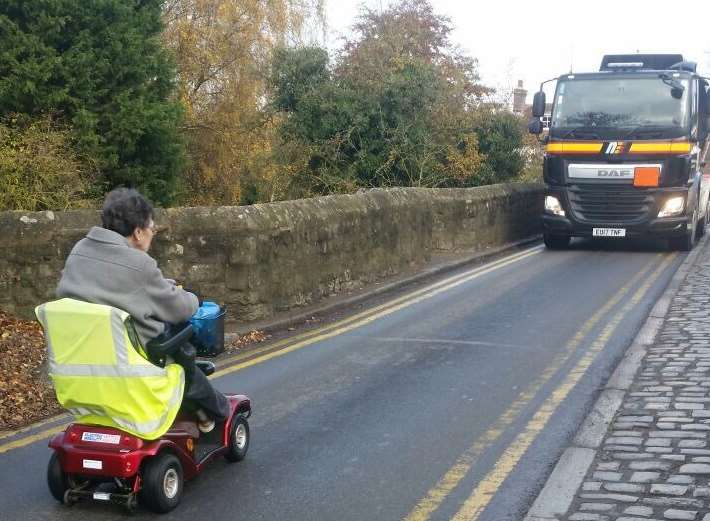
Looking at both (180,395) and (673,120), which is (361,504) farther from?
(673,120)

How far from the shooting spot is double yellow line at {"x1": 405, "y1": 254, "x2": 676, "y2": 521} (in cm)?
522

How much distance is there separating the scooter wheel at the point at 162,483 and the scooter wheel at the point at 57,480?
45 cm

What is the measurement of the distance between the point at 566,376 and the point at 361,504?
354 centimetres

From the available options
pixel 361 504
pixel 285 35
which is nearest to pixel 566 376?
pixel 361 504

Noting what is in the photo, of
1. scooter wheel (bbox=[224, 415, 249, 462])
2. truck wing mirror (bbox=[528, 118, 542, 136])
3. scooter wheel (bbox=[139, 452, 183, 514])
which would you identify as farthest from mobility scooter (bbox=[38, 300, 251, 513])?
truck wing mirror (bbox=[528, 118, 542, 136])

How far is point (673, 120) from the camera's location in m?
18.3

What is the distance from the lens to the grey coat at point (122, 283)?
488 centimetres

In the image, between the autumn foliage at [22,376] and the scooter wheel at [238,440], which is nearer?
the scooter wheel at [238,440]

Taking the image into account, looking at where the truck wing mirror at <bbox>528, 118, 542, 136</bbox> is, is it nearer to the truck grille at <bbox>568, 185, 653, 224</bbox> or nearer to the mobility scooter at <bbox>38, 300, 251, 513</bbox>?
the truck grille at <bbox>568, 185, 653, 224</bbox>

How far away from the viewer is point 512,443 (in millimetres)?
6328

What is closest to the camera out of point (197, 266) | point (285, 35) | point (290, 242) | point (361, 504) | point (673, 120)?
point (361, 504)

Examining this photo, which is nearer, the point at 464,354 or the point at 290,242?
the point at 464,354

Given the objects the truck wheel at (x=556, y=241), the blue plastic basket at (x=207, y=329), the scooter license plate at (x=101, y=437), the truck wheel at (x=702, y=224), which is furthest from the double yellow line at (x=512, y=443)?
the truck wheel at (x=702, y=224)

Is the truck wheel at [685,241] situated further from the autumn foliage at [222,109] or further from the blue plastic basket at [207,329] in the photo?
the blue plastic basket at [207,329]
